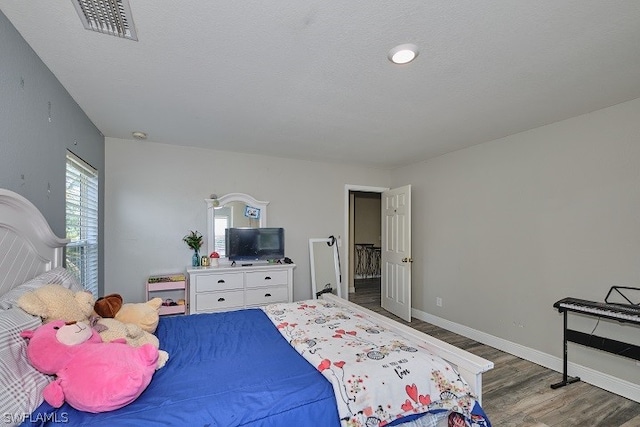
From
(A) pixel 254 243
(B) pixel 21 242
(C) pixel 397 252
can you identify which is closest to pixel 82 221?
(B) pixel 21 242

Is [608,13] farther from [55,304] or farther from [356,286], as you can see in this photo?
[356,286]

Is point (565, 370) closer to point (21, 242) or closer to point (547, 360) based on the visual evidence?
point (547, 360)

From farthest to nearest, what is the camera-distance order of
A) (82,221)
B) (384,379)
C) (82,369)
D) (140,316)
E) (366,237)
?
(366,237) → (82,221) → (140,316) → (384,379) → (82,369)

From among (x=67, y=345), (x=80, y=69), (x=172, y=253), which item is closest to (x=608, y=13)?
(x=67, y=345)

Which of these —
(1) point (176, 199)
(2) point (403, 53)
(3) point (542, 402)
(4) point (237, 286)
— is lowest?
(3) point (542, 402)

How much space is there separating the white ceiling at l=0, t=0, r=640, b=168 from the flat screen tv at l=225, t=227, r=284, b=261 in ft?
4.75

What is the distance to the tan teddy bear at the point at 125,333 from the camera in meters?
1.50

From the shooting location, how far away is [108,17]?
1.47 metres

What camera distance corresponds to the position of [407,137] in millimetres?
3402

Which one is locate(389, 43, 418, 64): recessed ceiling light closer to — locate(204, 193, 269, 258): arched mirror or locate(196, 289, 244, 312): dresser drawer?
locate(204, 193, 269, 258): arched mirror

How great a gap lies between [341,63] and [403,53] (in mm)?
376

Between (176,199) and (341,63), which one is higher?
(341,63)

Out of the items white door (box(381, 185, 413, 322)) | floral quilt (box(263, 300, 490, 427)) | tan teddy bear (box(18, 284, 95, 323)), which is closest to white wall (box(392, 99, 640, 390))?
white door (box(381, 185, 413, 322))

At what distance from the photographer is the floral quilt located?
134 centimetres
